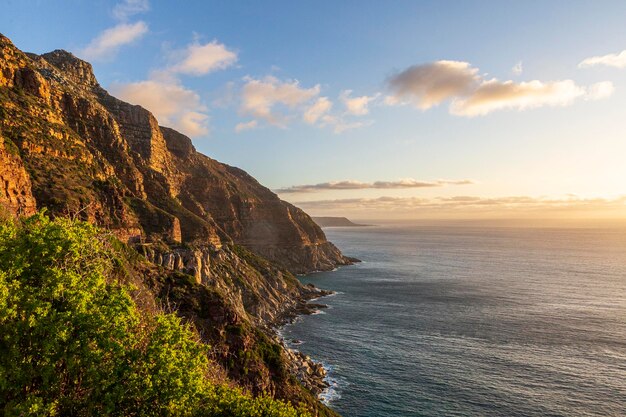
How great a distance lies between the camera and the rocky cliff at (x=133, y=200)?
6612cm

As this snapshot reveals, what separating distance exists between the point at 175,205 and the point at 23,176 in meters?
85.3

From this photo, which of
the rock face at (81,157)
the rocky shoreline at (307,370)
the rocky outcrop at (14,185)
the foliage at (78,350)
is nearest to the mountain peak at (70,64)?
the rock face at (81,157)

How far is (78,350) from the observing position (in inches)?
952

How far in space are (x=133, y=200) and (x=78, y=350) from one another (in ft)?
404

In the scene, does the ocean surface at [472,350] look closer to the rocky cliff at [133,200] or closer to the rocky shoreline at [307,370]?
the rocky shoreline at [307,370]

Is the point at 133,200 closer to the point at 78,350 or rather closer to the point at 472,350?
the point at 472,350

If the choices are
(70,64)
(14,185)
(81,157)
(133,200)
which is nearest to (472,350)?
(14,185)

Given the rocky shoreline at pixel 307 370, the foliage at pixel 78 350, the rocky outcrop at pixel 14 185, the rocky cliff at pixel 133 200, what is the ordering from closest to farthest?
the foliage at pixel 78 350 → the rocky cliff at pixel 133 200 → the rocky outcrop at pixel 14 185 → the rocky shoreline at pixel 307 370

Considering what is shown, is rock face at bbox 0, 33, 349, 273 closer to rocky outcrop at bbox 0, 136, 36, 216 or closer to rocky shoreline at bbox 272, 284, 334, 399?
rocky outcrop at bbox 0, 136, 36, 216

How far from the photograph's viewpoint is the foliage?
23.4 metres

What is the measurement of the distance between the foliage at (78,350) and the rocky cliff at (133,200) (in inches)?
228

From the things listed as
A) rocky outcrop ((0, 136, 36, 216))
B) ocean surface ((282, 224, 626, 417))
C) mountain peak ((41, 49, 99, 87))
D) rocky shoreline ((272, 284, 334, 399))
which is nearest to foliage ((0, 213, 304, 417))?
ocean surface ((282, 224, 626, 417))

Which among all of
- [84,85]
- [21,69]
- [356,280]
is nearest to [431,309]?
[356,280]

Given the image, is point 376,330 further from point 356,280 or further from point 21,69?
point 21,69
